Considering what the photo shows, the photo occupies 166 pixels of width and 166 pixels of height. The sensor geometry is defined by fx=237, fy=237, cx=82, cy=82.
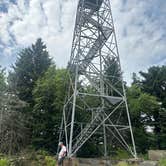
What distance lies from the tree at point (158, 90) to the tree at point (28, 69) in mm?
12290

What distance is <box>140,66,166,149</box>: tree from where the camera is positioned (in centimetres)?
2495

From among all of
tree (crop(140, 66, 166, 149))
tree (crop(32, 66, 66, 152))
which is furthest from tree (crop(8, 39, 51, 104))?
tree (crop(140, 66, 166, 149))

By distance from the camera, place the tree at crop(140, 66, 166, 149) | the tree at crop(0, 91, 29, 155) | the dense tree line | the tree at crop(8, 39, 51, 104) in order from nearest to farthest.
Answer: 1. the tree at crop(0, 91, 29, 155)
2. the dense tree line
3. the tree at crop(8, 39, 51, 104)
4. the tree at crop(140, 66, 166, 149)

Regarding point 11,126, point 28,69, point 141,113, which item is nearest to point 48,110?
point 11,126

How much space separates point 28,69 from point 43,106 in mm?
5720

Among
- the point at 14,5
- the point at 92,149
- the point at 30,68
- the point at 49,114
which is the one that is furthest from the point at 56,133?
the point at 14,5

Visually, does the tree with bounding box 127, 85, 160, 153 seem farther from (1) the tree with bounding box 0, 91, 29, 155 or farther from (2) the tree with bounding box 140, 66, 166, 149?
(1) the tree with bounding box 0, 91, 29, 155

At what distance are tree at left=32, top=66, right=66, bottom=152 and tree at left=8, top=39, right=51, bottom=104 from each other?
6.52ft

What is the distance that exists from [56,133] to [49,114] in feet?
5.96

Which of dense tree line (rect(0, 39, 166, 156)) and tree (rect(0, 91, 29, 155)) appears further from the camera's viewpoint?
dense tree line (rect(0, 39, 166, 156))

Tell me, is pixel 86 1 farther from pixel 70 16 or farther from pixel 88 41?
pixel 88 41

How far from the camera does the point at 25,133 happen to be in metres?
20.5

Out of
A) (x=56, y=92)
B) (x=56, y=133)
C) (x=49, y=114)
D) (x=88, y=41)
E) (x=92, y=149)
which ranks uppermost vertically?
(x=88, y=41)

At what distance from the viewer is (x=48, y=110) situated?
21.5 m
